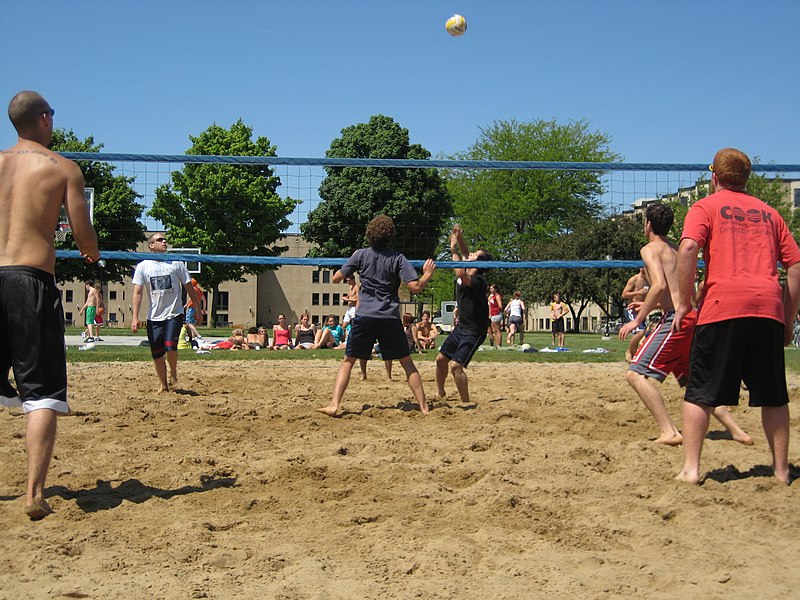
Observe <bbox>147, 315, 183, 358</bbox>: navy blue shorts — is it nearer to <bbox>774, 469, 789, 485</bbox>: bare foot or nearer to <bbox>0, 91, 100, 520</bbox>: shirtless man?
<bbox>0, 91, 100, 520</bbox>: shirtless man

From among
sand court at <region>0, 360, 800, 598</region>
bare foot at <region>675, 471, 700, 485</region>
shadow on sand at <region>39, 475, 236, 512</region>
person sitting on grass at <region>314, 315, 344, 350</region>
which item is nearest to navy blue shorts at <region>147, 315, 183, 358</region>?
sand court at <region>0, 360, 800, 598</region>

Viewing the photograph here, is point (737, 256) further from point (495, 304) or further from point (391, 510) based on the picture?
point (495, 304)

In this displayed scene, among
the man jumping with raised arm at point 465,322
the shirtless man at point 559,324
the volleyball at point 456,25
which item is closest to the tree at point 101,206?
the shirtless man at point 559,324

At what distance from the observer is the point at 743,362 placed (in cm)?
434

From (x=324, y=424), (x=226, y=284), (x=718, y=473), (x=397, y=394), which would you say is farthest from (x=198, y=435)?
(x=226, y=284)

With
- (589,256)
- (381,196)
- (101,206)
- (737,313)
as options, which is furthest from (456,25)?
(589,256)

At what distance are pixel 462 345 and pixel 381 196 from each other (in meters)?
22.0

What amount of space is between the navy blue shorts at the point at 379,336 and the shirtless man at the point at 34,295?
121 inches

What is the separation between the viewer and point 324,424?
20.0 ft

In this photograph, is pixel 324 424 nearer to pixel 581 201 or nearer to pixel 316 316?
pixel 581 201

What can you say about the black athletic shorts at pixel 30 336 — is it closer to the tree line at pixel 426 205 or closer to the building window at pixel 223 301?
the tree line at pixel 426 205

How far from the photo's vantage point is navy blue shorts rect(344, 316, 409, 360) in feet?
22.1

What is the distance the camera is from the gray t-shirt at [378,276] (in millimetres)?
6742

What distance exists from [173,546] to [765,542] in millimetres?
2593
